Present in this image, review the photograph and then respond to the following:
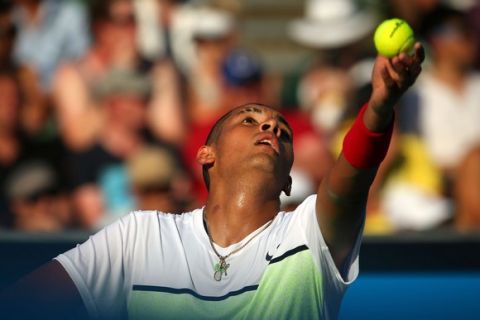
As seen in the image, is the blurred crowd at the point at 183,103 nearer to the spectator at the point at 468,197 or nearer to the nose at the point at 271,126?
the spectator at the point at 468,197

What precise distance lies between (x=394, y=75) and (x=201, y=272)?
41.2 inches

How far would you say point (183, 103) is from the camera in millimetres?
7754

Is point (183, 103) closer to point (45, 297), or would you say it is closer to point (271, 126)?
point (271, 126)

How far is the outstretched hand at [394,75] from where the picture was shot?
11.2 feet

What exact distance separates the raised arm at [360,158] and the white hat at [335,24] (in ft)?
15.3

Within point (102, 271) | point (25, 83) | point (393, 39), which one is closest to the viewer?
point (393, 39)

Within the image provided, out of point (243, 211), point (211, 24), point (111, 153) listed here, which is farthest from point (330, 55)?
point (243, 211)

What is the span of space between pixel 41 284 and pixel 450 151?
4245 millimetres

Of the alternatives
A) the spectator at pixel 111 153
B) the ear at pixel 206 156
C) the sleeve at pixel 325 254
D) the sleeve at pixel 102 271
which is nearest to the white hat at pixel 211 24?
the spectator at pixel 111 153

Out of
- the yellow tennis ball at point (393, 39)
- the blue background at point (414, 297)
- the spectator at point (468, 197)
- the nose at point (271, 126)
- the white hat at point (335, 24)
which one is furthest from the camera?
the white hat at point (335, 24)

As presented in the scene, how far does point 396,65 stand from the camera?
3.41 m

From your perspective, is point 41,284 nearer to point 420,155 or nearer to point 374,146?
point 374,146

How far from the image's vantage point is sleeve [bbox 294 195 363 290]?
A: 375 cm

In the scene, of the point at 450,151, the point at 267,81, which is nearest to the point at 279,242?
the point at 450,151
